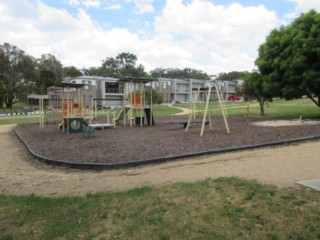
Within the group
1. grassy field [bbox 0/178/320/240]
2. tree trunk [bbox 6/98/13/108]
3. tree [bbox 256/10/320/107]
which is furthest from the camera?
tree trunk [bbox 6/98/13/108]

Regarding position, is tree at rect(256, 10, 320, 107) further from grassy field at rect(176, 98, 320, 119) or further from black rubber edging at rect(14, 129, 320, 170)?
black rubber edging at rect(14, 129, 320, 170)

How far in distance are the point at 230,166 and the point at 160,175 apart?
1759mm

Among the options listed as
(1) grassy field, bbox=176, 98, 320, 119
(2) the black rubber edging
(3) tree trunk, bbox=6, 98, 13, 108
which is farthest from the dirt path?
(3) tree trunk, bbox=6, 98, 13, 108

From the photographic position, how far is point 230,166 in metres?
7.16

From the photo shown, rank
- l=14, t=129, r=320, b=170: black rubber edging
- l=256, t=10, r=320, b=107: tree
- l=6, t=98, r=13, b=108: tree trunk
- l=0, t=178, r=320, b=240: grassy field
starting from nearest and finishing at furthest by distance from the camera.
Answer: l=0, t=178, r=320, b=240: grassy field → l=14, t=129, r=320, b=170: black rubber edging → l=256, t=10, r=320, b=107: tree → l=6, t=98, r=13, b=108: tree trunk

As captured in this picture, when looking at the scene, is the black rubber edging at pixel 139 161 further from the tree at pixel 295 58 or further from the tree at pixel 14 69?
the tree at pixel 14 69

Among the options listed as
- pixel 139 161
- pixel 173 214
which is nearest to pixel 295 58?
pixel 139 161

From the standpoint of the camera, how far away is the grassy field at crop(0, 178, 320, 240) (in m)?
3.86

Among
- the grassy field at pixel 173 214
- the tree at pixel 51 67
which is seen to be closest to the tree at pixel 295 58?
the grassy field at pixel 173 214

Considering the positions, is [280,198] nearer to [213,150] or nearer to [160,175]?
[160,175]

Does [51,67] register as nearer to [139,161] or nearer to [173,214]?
[139,161]

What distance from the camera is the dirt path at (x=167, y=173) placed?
19.6 ft

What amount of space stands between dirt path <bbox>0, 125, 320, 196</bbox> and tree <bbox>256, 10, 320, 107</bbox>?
952 centimetres

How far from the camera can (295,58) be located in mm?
17094
